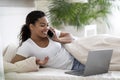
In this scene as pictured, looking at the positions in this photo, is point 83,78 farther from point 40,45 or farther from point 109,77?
point 40,45

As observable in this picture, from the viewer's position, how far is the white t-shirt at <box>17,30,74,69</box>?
1849 millimetres

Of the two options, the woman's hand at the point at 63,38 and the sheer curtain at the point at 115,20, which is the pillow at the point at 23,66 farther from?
the sheer curtain at the point at 115,20

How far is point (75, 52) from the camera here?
1.91m

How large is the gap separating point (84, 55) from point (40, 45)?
12.9 inches

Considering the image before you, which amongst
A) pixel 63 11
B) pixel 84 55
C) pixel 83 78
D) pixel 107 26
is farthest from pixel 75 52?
pixel 107 26

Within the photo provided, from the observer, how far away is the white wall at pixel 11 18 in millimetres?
2154

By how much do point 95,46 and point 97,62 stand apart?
0.91ft

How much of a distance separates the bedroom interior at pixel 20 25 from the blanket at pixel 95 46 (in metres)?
0.10

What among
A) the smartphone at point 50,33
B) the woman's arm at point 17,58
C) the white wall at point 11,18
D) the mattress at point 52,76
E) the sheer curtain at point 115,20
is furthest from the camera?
the sheer curtain at point 115,20

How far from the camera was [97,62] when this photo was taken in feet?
5.27

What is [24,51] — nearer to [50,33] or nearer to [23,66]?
[23,66]

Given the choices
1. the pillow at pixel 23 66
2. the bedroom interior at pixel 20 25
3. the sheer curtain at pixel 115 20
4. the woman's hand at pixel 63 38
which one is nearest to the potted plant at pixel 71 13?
the bedroom interior at pixel 20 25

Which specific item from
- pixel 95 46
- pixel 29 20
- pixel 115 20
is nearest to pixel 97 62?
pixel 95 46

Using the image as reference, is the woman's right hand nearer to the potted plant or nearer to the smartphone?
the smartphone
